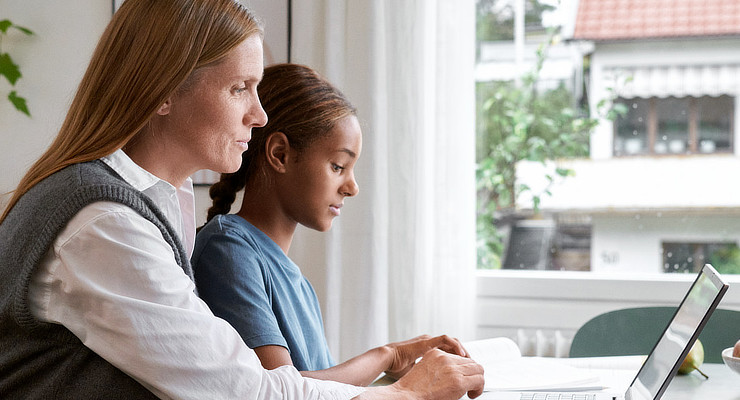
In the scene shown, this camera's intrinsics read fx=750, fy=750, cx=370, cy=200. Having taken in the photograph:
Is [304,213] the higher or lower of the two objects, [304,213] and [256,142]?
the lower

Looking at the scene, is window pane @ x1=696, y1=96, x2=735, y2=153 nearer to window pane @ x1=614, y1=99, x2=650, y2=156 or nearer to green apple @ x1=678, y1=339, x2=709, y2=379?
window pane @ x1=614, y1=99, x2=650, y2=156

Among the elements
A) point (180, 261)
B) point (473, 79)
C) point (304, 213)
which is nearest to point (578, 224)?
point (473, 79)

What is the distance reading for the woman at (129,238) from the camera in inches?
28.2

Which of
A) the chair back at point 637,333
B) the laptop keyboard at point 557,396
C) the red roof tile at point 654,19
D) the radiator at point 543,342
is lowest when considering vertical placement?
the radiator at point 543,342

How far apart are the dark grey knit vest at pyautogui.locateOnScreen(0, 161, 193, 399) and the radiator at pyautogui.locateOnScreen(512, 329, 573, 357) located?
1794 mm

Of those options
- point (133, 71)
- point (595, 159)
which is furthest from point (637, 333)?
point (133, 71)

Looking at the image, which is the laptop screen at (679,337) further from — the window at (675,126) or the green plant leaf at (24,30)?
the green plant leaf at (24,30)

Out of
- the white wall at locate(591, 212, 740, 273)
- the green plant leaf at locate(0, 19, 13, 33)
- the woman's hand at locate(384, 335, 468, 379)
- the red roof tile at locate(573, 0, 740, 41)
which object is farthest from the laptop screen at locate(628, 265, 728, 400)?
the green plant leaf at locate(0, 19, 13, 33)

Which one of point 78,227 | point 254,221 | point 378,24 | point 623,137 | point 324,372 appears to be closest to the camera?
point 78,227

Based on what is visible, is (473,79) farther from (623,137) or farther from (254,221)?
(254,221)

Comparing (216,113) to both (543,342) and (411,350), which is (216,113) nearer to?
(411,350)

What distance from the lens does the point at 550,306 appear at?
2.41m

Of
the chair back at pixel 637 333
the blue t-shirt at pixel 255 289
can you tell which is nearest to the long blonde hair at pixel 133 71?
the blue t-shirt at pixel 255 289

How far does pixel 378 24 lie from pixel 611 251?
1.09 m
